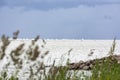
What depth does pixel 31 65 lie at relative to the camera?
111 inches

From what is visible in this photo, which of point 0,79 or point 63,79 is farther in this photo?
point 63,79

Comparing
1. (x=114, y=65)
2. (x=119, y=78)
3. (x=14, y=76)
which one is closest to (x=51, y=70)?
(x=14, y=76)

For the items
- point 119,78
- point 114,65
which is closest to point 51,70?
point 119,78

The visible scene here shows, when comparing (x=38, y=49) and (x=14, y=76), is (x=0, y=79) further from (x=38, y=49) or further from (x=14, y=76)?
(x=38, y=49)

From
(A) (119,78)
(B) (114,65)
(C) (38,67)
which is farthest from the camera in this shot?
(B) (114,65)

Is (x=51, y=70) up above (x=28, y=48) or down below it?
below

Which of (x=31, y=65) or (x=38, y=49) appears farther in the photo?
(x=31, y=65)

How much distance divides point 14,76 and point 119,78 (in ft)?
6.78

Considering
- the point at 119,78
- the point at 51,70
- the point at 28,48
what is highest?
the point at 28,48

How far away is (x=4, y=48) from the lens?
8.42 ft

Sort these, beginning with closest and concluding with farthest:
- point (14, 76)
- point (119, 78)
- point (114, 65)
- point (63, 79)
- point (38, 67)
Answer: point (38, 67)
point (14, 76)
point (63, 79)
point (119, 78)
point (114, 65)

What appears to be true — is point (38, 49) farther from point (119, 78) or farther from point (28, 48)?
point (119, 78)

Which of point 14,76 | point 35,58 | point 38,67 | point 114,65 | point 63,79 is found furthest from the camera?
point 114,65

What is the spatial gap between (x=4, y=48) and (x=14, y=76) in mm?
933
